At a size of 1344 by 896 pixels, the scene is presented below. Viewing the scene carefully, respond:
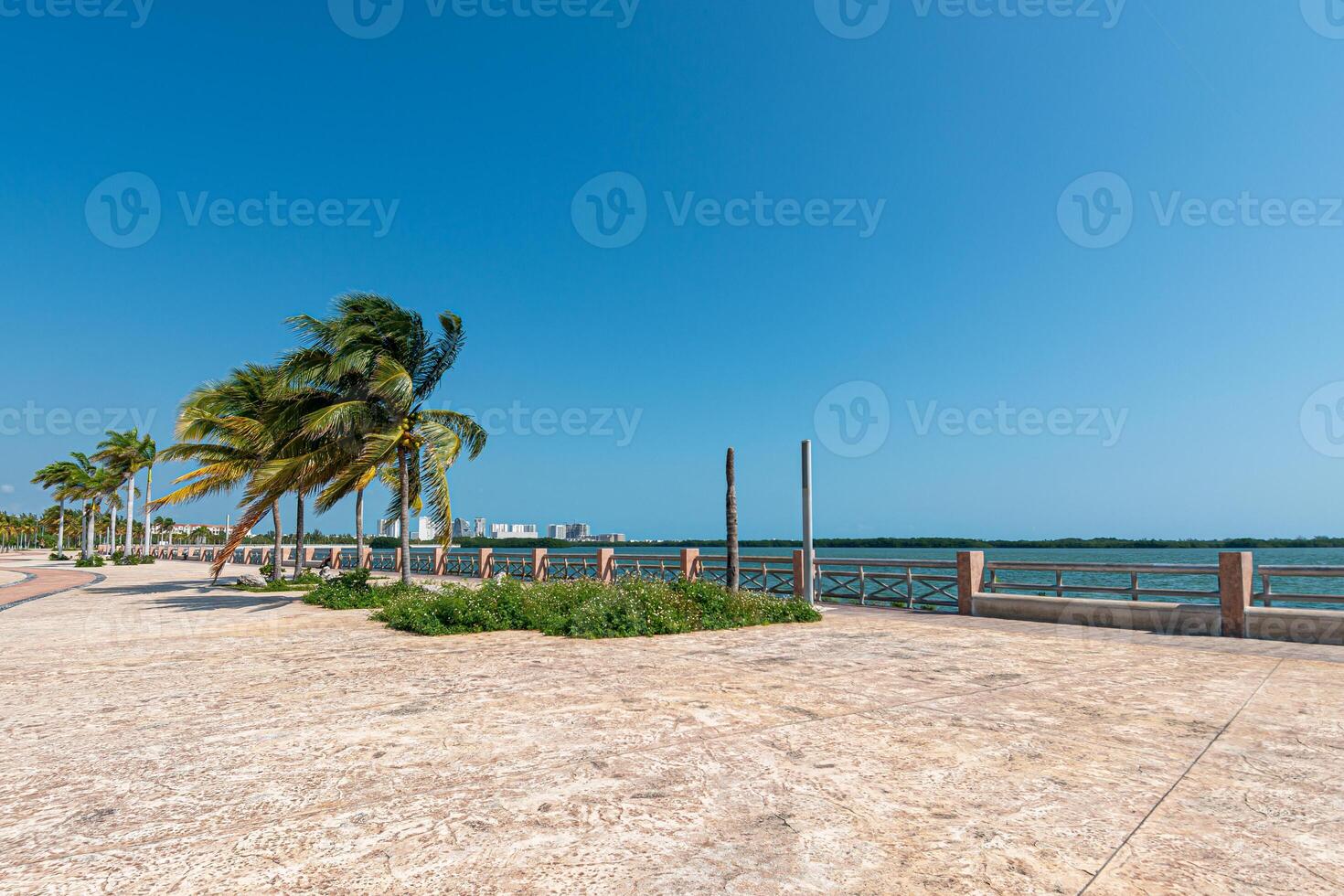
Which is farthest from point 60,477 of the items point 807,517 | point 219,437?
point 807,517

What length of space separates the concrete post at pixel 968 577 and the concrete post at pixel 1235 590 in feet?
14.3

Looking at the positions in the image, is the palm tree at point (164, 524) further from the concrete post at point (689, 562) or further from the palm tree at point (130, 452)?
the concrete post at point (689, 562)

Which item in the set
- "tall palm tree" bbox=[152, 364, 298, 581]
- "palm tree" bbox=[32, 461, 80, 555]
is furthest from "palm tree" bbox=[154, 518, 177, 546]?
"tall palm tree" bbox=[152, 364, 298, 581]

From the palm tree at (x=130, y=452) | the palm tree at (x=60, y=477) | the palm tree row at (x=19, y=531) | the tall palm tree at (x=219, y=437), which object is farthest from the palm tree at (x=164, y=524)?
the tall palm tree at (x=219, y=437)

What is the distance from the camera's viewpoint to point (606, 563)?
2508 centimetres

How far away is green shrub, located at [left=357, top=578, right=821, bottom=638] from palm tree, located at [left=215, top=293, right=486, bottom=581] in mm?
3041

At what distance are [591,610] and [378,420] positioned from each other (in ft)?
27.2

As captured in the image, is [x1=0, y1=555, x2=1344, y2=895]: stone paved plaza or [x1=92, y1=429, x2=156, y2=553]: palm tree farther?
[x1=92, y1=429, x2=156, y2=553]: palm tree

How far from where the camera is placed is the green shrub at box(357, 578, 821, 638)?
40.7ft

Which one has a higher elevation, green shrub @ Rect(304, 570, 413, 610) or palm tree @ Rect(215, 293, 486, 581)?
palm tree @ Rect(215, 293, 486, 581)

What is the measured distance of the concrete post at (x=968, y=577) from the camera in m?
15.4

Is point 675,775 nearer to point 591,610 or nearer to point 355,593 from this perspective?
point 591,610

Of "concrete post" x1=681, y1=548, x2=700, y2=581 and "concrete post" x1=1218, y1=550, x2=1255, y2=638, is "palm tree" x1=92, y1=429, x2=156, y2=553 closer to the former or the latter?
"concrete post" x1=681, y1=548, x2=700, y2=581

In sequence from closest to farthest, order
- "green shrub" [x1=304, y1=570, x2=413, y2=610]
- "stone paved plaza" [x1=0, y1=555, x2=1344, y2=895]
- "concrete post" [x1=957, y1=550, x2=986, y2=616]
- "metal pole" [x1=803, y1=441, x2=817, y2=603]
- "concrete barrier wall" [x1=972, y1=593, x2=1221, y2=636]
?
"stone paved plaza" [x1=0, y1=555, x2=1344, y2=895] < "concrete barrier wall" [x1=972, y1=593, x2=1221, y2=636] < "concrete post" [x1=957, y1=550, x2=986, y2=616] < "metal pole" [x1=803, y1=441, x2=817, y2=603] < "green shrub" [x1=304, y1=570, x2=413, y2=610]
